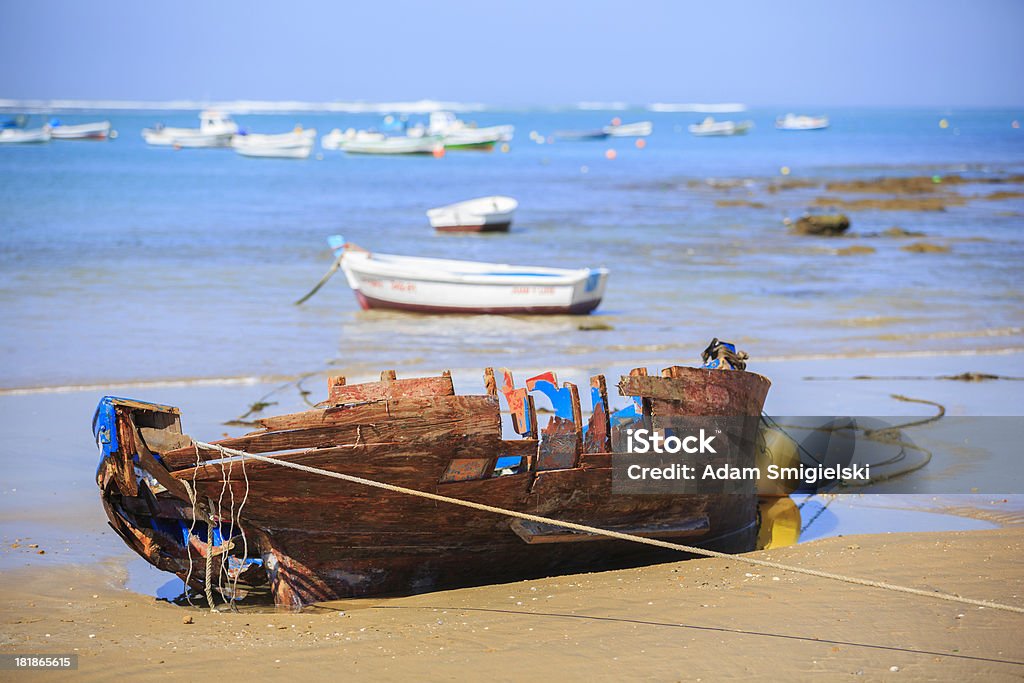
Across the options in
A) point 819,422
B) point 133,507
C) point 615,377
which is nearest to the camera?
point 133,507

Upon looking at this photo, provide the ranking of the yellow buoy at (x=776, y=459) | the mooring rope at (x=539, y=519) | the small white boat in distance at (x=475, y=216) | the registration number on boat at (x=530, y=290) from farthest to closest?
the small white boat in distance at (x=475, y=216)
the registration number on boat at (x=530, y=290)
the yellow buoy at (x=776, y=459)
the mooring rope at (x=539, y=519)

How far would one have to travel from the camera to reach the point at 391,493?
590cm

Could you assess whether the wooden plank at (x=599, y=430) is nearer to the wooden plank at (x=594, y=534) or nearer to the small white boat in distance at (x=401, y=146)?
the wooden plank at (x=594, y=534)

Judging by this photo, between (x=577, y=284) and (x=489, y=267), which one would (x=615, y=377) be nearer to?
(x=577, y=284)

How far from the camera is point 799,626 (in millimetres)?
5453

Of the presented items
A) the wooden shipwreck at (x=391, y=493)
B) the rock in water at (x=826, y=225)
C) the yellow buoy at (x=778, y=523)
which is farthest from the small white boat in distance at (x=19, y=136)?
the yellow buoy at (x=778, y=523)

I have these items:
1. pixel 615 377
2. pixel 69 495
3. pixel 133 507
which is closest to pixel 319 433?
pixel 133 507

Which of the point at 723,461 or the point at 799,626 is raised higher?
the point at 723,461

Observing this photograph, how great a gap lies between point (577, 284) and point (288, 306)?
5.07 meters

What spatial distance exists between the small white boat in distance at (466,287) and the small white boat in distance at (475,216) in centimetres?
1145

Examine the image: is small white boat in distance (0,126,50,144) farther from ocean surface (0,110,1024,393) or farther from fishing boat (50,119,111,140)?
ocean surface (0,110,1024,393)

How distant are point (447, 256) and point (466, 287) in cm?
905

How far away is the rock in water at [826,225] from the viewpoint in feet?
92.6

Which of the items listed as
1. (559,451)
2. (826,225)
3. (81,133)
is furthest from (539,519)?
(81,133)
